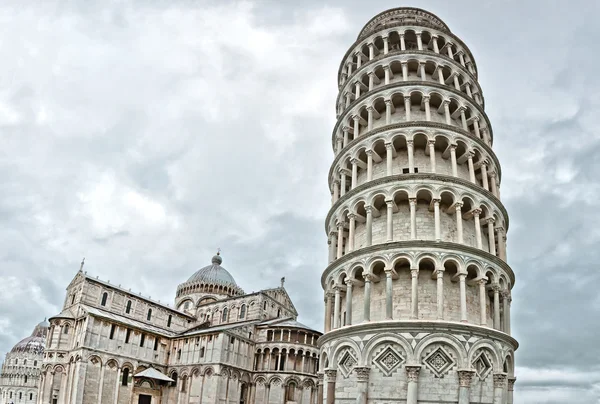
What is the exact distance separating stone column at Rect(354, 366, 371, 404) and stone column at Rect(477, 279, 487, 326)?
16.3 ft

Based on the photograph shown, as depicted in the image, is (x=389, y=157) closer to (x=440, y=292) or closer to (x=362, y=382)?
(x=440, y=292)

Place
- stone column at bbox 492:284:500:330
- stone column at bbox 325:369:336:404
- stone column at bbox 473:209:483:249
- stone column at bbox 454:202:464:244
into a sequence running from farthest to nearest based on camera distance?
stone column at bbox 473:209:483:249 < stone column at bbox 454:202:464:244 < stone column at bbox 492:284:500:330 < stone column at bbox 325:369:336:404

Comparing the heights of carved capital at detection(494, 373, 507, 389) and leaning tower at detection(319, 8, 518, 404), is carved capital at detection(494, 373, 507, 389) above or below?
below

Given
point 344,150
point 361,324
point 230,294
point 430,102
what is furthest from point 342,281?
point 230,294

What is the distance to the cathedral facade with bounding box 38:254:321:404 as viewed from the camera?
42.4 metres

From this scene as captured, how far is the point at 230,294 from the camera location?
64938 millimetres

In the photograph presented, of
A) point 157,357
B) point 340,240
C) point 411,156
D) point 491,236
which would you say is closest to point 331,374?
point 340,240

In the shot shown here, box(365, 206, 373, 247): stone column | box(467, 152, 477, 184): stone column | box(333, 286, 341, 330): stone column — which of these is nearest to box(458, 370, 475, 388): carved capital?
Result: box(333, 286, 341, 330): stone column

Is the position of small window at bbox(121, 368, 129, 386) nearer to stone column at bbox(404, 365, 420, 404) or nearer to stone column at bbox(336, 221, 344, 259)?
stone column at bbox(336, 221, 344, 259)

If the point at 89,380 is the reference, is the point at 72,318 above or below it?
above

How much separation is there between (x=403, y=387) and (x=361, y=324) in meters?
2.76

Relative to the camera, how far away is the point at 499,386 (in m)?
17.2

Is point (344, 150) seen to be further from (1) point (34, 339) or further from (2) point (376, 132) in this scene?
(1) point (34, 339)

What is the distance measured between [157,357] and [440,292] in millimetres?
A: 39263
